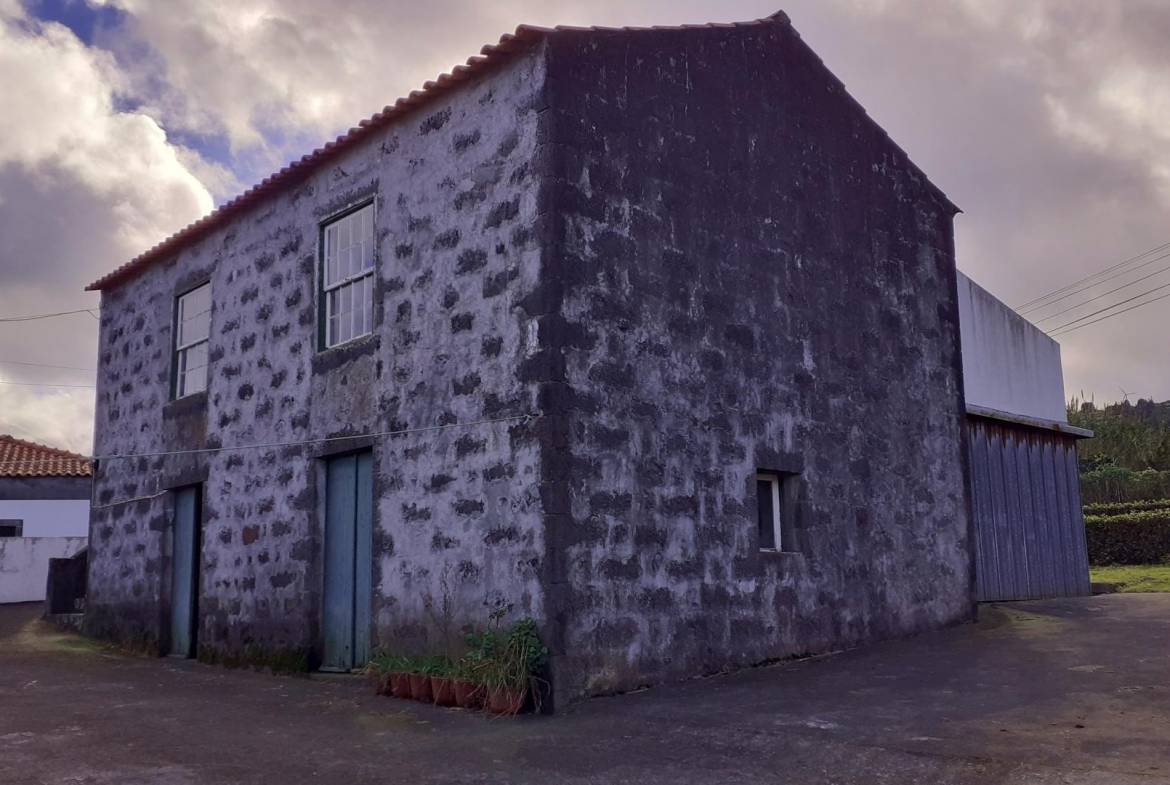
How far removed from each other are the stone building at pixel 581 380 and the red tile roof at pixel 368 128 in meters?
0.04

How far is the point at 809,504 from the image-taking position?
10.8 m

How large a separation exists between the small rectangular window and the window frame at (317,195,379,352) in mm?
4260

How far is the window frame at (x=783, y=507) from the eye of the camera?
1064 cm

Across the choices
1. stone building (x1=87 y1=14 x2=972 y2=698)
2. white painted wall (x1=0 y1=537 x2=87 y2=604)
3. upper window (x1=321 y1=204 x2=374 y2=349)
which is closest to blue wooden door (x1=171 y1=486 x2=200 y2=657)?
stone building (x1=87 y1=14 x2=972 y2=698)

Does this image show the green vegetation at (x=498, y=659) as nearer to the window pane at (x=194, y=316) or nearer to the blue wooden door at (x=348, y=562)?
the blue wooden door at (x=348, y=562)

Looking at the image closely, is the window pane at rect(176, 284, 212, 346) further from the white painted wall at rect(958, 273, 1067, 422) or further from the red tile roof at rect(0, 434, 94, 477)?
the red tile roof at rect(0, 434, 94, 477)

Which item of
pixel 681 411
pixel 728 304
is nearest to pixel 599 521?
pixel 681 411

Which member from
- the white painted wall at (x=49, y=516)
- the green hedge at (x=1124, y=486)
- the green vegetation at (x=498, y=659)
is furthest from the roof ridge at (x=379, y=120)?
the green hedge at (x=1124, y=486)

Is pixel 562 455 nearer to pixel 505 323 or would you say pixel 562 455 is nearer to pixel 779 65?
pixel 505 323

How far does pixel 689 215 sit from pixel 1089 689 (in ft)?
17.1

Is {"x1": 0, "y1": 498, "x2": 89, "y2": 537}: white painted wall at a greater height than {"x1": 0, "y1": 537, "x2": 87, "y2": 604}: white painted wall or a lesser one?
greater

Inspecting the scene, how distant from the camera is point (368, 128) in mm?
10680

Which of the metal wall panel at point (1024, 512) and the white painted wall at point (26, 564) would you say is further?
the white painted wall at point (26, 564)

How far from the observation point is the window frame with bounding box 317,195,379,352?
10692mm
